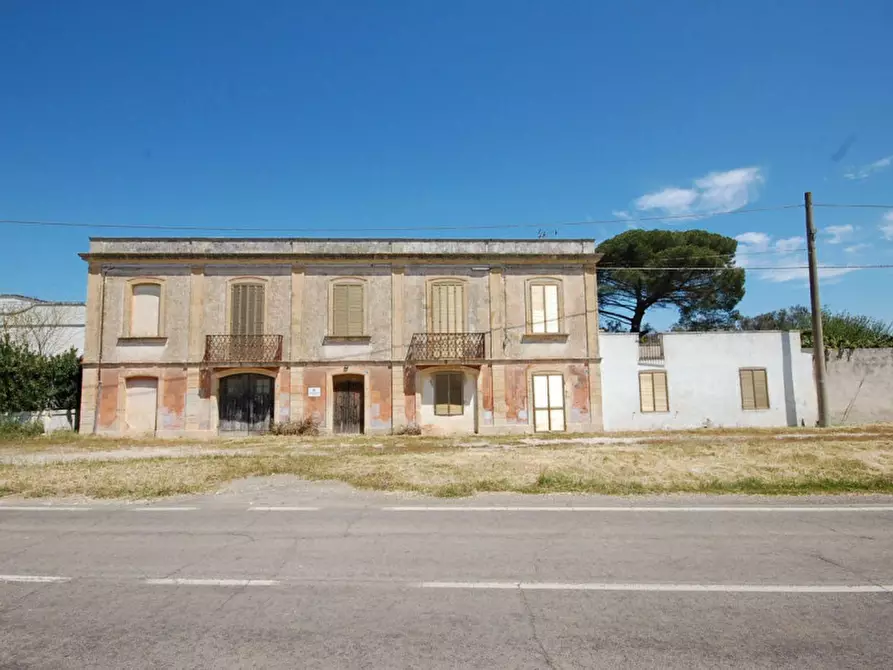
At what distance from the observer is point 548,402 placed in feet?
70.0

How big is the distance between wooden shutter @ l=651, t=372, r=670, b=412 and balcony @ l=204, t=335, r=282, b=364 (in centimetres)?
1394

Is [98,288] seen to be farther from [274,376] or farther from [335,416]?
[335,416]

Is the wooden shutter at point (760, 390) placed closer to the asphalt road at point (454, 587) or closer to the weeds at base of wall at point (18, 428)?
the asphalt road at point (454, 587)

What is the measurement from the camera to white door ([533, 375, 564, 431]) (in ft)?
69.6

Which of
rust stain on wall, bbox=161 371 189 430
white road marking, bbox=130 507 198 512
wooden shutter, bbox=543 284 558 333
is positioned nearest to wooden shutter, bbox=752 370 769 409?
wooden shutter, bbox=543 284 558 333

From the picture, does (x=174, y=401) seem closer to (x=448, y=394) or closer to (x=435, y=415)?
(x=435, y=415)

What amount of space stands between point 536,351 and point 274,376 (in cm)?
965

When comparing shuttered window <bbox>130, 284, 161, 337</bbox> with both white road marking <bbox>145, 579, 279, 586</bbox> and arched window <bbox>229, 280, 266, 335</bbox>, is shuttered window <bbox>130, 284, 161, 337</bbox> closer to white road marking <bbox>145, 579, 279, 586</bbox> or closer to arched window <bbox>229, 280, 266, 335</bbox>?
arched window <bbox>229, 280, 266, 335</bbox>

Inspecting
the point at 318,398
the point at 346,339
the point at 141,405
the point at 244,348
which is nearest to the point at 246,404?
the point at 244,348

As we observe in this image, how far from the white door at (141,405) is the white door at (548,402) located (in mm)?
13651

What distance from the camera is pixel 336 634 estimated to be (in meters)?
3.69

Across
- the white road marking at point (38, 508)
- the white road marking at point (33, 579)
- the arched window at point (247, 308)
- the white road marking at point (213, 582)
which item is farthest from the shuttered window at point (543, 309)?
the white road marking at point (33, 579)

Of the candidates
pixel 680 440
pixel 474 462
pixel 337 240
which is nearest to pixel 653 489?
pixel 474 462

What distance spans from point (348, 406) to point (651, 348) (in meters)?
11.6
